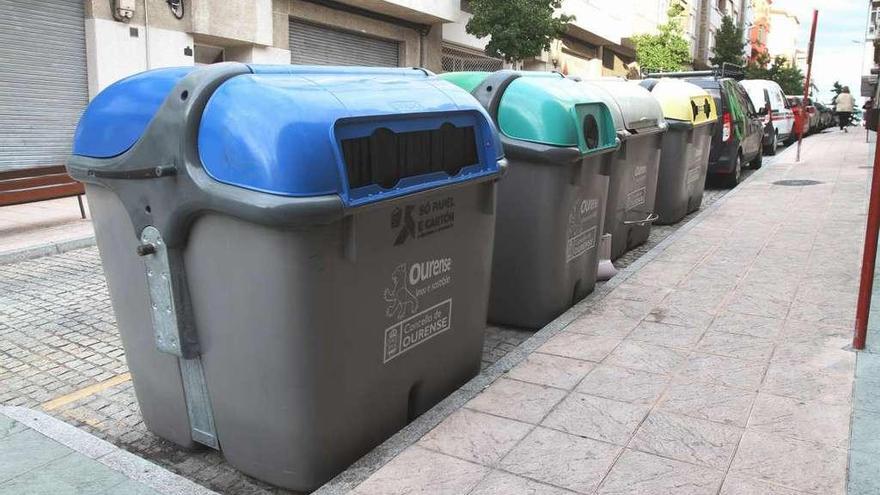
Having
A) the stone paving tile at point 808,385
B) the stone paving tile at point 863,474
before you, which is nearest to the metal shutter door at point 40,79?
the stone paving tile at point 808,385

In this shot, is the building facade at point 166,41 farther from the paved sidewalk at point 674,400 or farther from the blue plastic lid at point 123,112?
the paved sidewalk at point 674,400

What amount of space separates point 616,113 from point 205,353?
14.5 ft

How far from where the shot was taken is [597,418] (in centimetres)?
358

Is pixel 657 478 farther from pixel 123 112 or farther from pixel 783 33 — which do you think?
pixel 783 33

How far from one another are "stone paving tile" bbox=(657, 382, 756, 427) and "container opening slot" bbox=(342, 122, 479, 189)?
1572 millimetres

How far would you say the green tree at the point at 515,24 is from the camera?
21.0 meters

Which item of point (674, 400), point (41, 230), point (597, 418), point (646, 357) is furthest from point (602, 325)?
point (41, 230)

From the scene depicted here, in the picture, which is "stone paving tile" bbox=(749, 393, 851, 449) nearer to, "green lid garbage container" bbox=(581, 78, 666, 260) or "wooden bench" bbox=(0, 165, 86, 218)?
"green lid garbage container" bbox=(581, 78, 666, 260)

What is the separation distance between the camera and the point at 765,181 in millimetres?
12891

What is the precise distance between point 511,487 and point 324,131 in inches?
61.6

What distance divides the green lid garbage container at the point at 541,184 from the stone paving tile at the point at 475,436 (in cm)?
159

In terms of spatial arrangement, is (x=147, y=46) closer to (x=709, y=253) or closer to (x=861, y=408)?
(x=709, y=253)

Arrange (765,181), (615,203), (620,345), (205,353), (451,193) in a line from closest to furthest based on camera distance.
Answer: (205,353), (451,193), (620,345), (615,203), (765,181)

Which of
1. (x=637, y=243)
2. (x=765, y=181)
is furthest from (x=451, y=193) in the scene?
(x=765, y=181)
